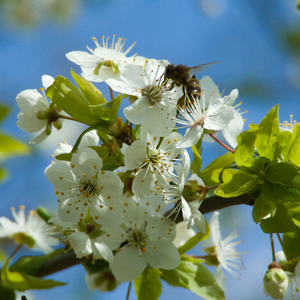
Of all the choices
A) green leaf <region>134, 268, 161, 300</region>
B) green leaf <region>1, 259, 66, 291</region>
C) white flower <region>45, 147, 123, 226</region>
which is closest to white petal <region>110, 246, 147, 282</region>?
green leaf <region>134, 268, 161, 300</region>

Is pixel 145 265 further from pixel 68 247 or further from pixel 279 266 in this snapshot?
pixel 279 266

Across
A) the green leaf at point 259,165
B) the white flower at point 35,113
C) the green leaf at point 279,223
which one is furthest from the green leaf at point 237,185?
the white flower at point 35,113

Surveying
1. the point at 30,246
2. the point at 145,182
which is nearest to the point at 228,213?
the point at 30,246

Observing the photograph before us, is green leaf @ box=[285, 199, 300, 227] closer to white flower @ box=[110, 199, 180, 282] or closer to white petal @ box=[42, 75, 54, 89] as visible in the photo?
white flower @ box=[110, 199, 180, 282]

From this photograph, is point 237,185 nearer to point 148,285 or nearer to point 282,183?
point 282,183

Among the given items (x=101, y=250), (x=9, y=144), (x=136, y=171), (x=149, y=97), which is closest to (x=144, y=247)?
(x=101, y=250)
